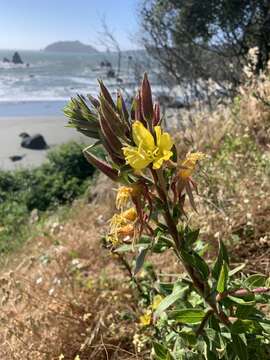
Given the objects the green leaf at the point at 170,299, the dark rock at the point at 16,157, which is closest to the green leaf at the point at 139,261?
the green leaf at the point at 170,299

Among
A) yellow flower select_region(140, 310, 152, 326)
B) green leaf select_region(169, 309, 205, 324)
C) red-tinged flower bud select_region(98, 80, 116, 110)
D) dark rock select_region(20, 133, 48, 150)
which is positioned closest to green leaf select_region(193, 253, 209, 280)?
green leaf select_region(169, 309, 205, 324)

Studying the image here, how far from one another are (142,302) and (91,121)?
4.30ft

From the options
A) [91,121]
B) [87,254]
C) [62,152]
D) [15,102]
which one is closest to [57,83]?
[15,102]

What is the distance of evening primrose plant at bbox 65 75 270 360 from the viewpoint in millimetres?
1242

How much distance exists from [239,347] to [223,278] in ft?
0.70

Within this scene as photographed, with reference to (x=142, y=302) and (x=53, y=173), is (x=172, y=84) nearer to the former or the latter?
(x=53, y=173)

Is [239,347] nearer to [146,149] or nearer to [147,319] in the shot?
[146,149]

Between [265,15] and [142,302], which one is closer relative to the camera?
[142,302]

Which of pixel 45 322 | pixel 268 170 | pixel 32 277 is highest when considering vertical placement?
pixel 268 170

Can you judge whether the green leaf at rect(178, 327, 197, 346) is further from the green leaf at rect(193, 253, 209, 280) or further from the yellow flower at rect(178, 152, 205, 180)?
the yellow flower at rect(178, 152, 205, 180)

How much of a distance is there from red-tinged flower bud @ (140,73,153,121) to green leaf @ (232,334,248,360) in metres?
0.64

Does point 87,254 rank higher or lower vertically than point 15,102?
higher

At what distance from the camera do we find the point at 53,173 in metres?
10.7

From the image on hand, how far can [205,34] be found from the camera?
10336 millimetres
